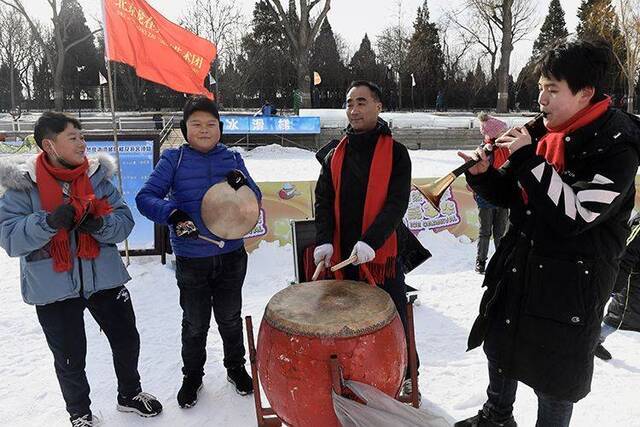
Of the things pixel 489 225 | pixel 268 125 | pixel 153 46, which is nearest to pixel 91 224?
pixel 153 46

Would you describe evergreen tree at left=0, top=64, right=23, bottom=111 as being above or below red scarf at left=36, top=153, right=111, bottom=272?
above

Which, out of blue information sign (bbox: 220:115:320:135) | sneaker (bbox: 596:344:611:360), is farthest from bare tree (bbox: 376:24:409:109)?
sneaker (bbox: 596:344:611:360)

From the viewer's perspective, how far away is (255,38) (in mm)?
41688

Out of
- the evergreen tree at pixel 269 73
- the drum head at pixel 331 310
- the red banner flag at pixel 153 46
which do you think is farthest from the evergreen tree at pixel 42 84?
the drum head at pixel 331 310

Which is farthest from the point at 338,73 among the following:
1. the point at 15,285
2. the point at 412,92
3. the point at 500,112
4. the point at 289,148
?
the point at 15,285

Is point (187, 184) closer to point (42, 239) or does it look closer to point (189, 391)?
point (42, 239)

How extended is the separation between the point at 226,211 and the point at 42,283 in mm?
1053

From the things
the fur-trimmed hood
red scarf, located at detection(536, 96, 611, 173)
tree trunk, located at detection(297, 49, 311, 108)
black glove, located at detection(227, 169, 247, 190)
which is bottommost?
black glove, located at detection(227, 169, 247, 190)

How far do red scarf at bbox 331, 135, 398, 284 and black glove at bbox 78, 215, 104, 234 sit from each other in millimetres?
1352

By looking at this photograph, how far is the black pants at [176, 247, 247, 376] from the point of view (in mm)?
2873

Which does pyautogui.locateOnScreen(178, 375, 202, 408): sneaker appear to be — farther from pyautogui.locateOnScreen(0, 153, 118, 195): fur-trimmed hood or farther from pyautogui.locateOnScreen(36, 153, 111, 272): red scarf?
pyautogui.locateOnScreen(0, 153, 118, 195): fur-trimmed hood

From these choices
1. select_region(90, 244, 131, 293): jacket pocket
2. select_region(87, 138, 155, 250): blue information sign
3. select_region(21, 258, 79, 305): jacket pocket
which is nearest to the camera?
select_region(21, 258, 79, 305): jacket pocket

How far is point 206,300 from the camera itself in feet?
9.69

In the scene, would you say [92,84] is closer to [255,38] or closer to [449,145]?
[255,38]
